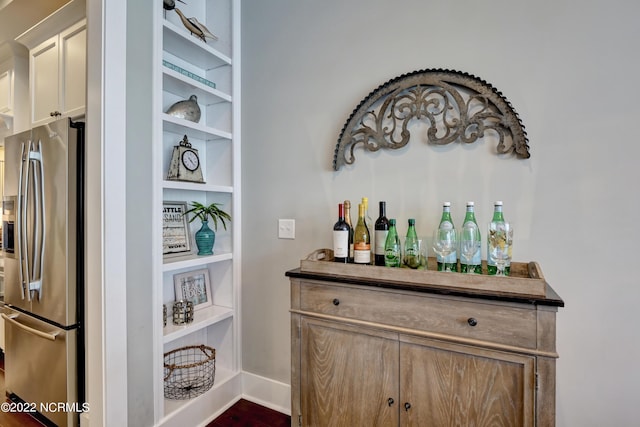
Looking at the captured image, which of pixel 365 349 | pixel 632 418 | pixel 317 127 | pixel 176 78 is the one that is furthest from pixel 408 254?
pixel 176 78

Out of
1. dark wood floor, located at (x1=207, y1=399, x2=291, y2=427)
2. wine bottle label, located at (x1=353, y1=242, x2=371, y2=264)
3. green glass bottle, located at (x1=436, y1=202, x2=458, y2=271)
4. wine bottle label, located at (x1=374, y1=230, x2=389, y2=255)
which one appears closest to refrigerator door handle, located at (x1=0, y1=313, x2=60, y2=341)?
dark wood floor, located at (x1=207, y1=399, x2=291, y2=427)

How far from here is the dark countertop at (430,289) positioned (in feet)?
3.57

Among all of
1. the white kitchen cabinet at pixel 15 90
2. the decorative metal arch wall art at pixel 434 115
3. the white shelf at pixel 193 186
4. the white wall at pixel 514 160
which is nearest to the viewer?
the white wall at pixel 514 160

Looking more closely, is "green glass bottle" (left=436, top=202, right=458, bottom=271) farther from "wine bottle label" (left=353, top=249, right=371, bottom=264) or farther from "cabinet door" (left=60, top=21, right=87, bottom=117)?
"cabinet door" (left=60, top=21, right=87, bottom=117)

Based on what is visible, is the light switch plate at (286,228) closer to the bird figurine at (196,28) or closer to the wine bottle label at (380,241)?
the wine bottle label at (380,241)

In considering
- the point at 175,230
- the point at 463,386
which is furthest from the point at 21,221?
the point at 463,386

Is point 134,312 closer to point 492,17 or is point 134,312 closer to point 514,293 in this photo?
point 514,293

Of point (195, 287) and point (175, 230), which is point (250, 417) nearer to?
point (195, 287)

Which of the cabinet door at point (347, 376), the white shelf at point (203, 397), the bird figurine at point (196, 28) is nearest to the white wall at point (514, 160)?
the white shelf at point (203, 397)

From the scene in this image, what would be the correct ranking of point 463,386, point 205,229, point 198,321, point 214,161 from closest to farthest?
point 463,386
point 198,321
point 205,229
point 214,161

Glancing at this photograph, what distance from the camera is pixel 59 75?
212 cm

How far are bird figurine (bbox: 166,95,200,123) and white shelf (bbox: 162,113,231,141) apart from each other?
0.08 meters

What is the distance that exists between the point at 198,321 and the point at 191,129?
1.16 metres

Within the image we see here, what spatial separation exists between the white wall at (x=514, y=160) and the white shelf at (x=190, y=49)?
1.17 ft
